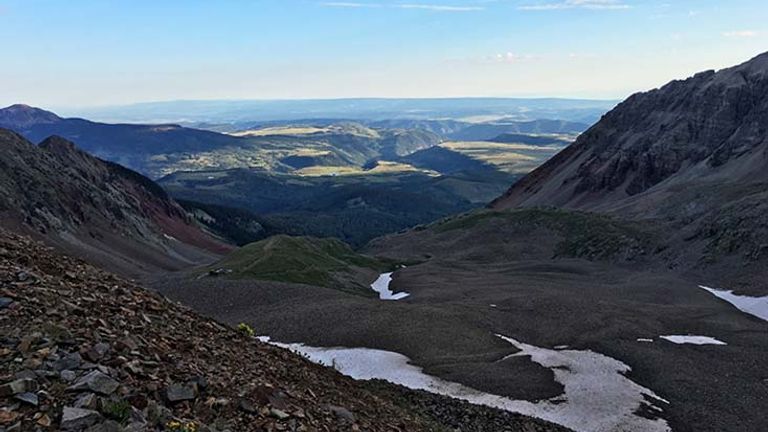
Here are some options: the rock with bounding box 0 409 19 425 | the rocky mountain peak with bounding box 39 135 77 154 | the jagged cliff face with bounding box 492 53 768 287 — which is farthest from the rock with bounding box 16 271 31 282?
the rocky mountain peak with bounding box 39 135 77 154

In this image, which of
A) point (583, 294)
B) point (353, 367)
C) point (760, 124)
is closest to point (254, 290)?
point (353, 367)

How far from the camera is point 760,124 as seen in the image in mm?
146375

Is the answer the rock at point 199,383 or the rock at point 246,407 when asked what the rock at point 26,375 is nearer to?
the rock at point 199,383

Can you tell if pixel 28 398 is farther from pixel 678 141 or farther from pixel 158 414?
pixel 678 141

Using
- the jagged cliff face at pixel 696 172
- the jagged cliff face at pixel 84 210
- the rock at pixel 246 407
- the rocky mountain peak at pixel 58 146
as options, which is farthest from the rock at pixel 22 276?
the rocky mountain peak at pixel 58 146

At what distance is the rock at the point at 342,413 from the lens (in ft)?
61.7

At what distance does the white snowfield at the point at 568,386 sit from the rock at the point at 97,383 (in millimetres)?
24333

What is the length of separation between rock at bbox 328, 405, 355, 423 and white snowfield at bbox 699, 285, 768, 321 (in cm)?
6300

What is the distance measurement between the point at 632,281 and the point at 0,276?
83455mm

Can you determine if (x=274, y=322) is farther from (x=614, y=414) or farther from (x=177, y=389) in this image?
(x=177, y=389)

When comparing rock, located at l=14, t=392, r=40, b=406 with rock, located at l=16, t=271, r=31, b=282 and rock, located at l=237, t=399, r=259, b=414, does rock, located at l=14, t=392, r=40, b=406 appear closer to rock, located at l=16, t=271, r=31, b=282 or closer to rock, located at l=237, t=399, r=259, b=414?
rock, located at l=237, t=399, r=259, b=414

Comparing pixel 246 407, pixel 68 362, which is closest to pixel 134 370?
pixel 68 362

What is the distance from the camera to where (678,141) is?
17025 cm

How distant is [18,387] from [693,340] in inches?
2116
